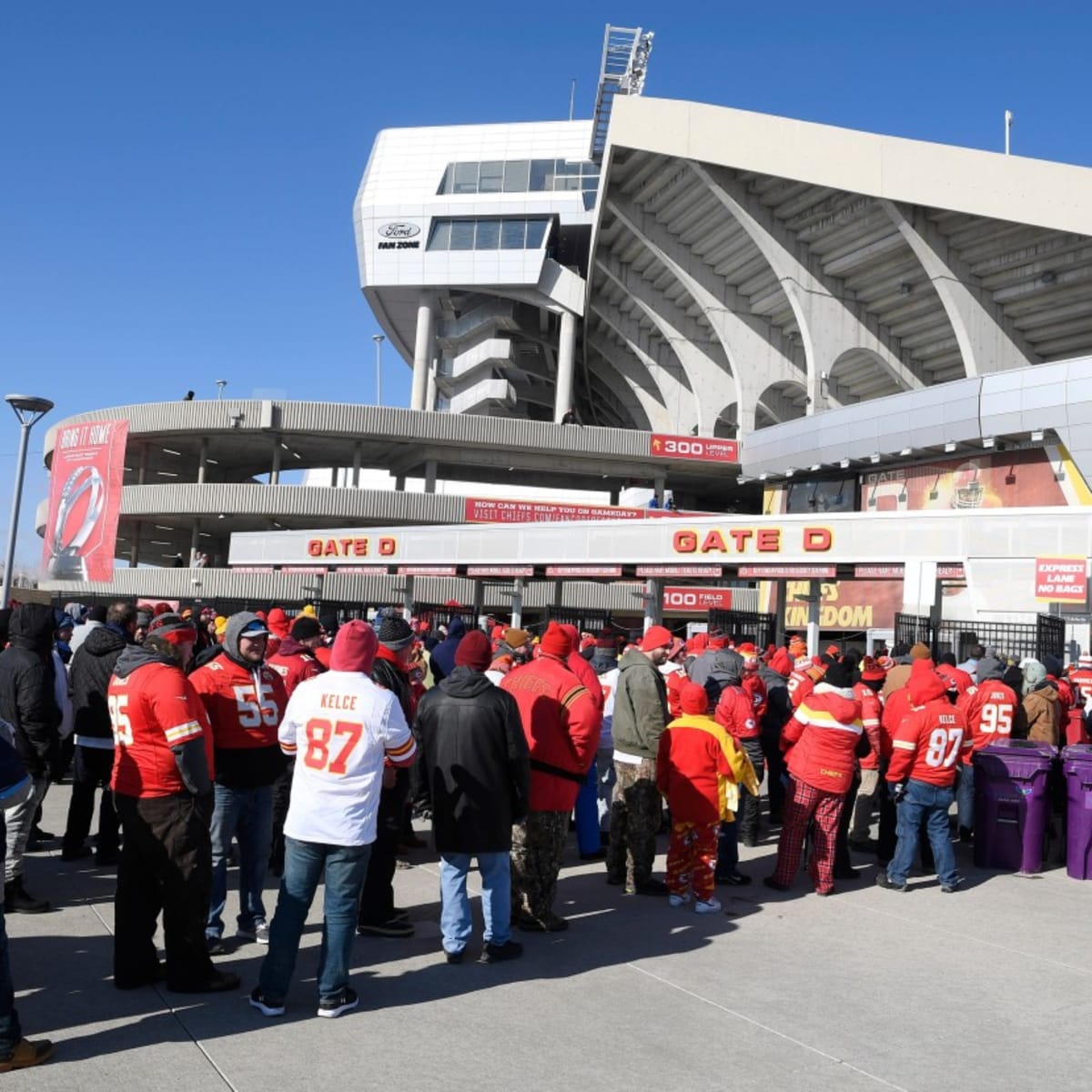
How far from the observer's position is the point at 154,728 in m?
5.07

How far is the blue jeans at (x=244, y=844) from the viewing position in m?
5.81

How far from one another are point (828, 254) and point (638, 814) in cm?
3603

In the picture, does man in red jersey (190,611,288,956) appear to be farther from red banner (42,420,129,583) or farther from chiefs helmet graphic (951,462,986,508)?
red banner (42,420,129,583)

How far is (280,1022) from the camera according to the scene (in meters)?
4.66

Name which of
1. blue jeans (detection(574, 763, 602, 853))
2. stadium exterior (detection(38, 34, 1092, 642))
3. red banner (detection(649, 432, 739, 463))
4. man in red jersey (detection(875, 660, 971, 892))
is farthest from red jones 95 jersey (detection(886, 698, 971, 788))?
red banner (detection(649, 432, 739, 463))

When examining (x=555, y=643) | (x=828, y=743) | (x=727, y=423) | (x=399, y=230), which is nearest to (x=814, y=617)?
(x=828, y=743)

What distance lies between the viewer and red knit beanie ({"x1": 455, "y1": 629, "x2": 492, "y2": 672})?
5.96 meters

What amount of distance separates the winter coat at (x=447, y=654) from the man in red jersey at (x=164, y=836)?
15.2 feet

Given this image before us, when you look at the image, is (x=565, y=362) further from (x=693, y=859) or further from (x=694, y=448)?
(x=693, y=859)

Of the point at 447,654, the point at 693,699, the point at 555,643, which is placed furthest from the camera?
the point at 447,654

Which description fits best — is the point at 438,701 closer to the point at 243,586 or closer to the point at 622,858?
the point at 622,858

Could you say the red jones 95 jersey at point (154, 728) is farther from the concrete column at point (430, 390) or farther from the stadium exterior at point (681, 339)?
the concrete column at point (430, 390)

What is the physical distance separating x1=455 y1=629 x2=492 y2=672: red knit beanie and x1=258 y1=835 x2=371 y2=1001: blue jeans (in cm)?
139

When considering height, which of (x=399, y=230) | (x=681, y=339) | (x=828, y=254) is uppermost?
(x=399, y=230)
